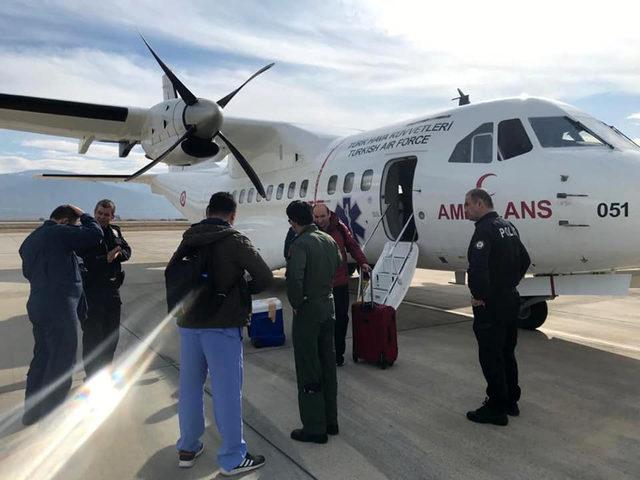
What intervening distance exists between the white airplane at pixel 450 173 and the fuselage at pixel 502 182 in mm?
16

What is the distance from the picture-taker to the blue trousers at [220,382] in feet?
10.4

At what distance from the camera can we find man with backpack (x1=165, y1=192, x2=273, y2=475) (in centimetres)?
313

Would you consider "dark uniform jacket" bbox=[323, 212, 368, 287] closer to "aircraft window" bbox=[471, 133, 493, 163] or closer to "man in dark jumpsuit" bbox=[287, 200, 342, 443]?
"man in dark jumpsuit" bbox=[287, 200, 342, 443]

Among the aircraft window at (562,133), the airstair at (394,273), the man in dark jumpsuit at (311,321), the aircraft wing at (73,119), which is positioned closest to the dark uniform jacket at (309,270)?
the man in dark jumpsuit at (311,321)

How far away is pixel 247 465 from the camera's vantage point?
3.20 m

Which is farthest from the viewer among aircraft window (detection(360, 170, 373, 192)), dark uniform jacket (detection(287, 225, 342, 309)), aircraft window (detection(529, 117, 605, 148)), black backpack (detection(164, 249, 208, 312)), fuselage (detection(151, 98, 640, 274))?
aircraft window (detection(360, 170, 373, 192))

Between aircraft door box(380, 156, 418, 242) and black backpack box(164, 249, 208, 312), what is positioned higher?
aircraft door box(380, 156, 418, 242)

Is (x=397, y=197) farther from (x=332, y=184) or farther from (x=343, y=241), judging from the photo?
(x=343, y=241)

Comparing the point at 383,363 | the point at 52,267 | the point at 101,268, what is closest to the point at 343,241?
the point at 383,363

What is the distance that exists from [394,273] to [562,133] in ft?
9.77

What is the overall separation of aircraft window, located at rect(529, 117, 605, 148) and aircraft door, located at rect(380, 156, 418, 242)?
209 centimetres

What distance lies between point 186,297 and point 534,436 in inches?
113

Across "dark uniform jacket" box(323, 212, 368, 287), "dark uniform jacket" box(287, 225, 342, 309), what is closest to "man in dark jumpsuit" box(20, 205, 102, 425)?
"dark uniform jacket" box(287, 225, 342, 309)

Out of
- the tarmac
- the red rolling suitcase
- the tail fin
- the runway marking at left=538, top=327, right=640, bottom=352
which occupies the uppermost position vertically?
the tail fin
